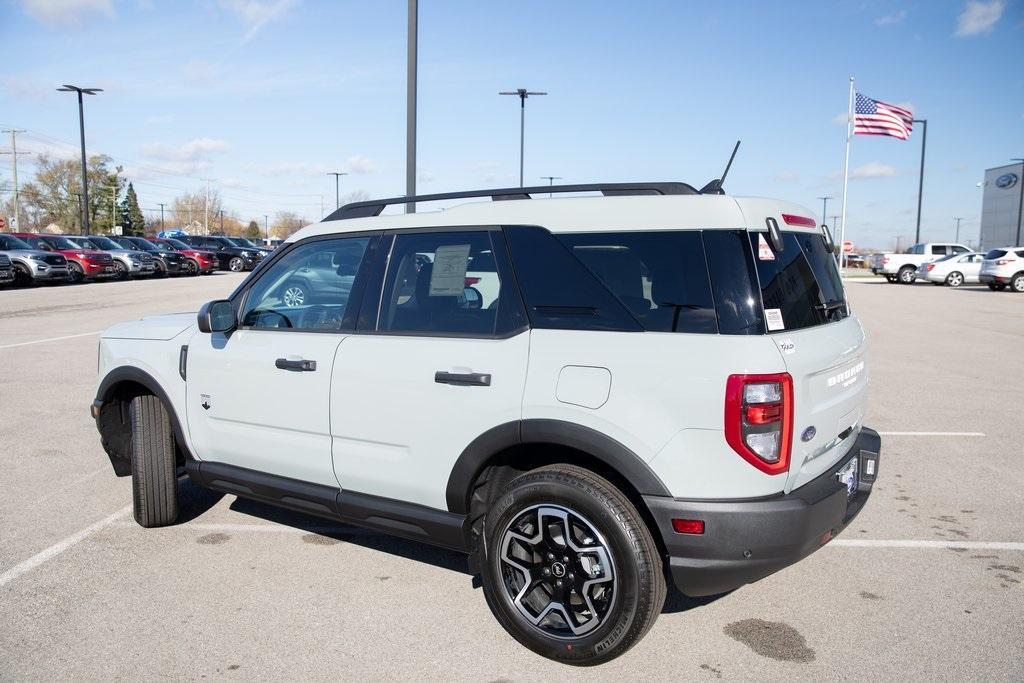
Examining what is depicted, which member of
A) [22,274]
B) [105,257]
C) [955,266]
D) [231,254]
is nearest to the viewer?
[22,274]

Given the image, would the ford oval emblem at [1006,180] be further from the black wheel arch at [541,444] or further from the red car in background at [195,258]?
the black wheel arch at [541,444]

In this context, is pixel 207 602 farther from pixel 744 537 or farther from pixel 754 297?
pixel 754 297

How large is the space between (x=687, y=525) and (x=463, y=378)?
1.08 m

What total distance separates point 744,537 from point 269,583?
234cm

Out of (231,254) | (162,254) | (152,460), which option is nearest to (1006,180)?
(231,254)

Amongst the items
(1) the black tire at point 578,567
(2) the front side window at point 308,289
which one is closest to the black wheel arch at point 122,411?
(2) the front side window at point 308,289

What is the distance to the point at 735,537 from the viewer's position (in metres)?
2.75

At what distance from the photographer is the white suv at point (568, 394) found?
278 centimetres

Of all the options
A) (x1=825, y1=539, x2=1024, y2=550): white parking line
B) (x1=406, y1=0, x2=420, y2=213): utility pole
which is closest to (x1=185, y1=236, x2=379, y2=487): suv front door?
(x1=825, y1=539, x2=1024, y2=550): white parking line

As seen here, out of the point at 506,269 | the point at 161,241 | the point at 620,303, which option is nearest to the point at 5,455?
the point at 506,269

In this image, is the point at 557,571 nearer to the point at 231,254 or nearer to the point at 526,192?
the point at 526,192

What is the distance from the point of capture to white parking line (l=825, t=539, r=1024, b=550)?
4262 millimetres

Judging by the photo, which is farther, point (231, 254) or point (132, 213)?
point (132, 213)

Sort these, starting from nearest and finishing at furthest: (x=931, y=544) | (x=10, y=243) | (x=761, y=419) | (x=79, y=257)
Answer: (x=761, y=419) → (x=931, y=544) → (x=10, y=243) → (x=79, y=257)
